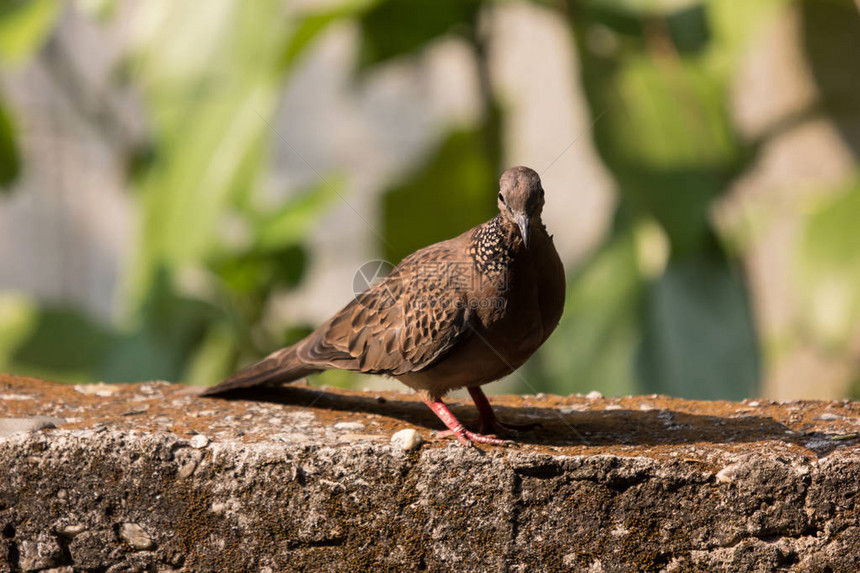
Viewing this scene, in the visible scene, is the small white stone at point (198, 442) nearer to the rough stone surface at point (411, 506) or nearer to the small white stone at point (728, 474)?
the rough stone surface at point (411, 506)

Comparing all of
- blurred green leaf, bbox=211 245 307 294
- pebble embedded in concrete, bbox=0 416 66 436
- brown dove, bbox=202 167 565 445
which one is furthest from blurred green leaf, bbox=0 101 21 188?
brown dove, bbox=202 167 565 445

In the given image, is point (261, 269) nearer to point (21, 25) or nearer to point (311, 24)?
point (311, 24)

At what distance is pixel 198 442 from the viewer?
2404mm

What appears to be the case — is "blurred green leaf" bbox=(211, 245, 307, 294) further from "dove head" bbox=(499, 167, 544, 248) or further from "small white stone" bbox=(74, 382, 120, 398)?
"dove head" bbox=(499, 167, 544, 248)

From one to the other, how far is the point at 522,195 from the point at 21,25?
3.45 meters

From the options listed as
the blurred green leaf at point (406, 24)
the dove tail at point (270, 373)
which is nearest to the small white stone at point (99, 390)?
the dove tail at point (270, 373)

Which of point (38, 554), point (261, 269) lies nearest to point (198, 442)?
point (38, 554)

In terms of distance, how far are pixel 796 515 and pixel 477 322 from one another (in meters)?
0.84

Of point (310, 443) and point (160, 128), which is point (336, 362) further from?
point (160, 128)

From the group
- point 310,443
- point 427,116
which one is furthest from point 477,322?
point 427,116

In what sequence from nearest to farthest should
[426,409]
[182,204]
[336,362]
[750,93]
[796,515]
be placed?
[796,515]
[336,362]
[426,409]
[182,204]
[750,93]

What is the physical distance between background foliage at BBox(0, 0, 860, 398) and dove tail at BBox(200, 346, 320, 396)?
5.69ft

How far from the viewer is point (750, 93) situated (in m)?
5.50

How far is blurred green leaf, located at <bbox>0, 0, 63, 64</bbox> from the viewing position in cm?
481
